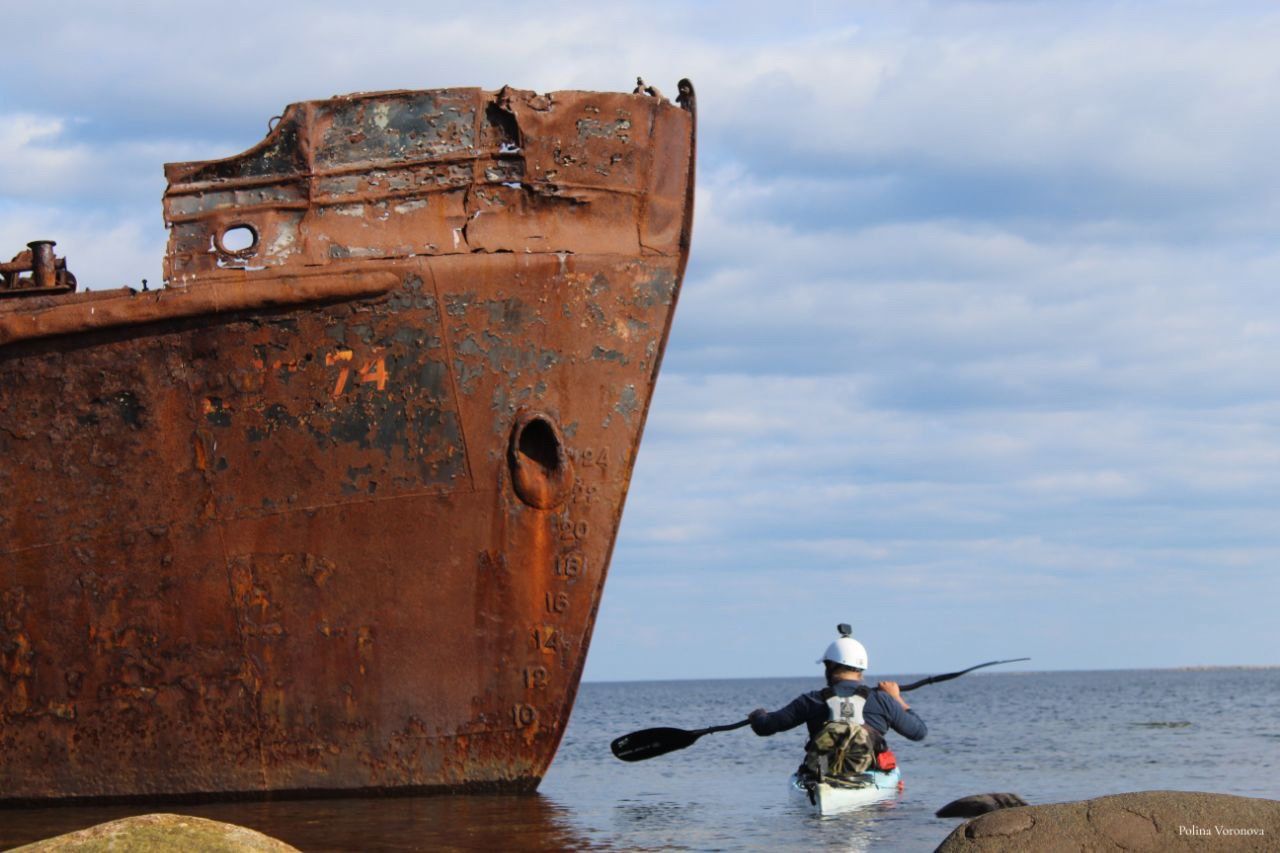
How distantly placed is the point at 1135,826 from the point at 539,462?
344cm

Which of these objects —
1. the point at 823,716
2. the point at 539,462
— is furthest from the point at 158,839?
the point at 823,716

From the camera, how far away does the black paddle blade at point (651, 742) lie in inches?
412

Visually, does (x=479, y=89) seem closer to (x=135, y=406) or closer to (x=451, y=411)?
(x=451, y=411)

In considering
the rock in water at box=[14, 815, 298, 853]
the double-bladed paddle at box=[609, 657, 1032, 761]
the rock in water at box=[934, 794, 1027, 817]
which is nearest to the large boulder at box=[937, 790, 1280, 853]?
the rock in water at box=[14, 815, 298, 853]

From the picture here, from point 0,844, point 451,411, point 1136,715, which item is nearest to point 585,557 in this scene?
point 451,411

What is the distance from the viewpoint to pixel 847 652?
350 inches

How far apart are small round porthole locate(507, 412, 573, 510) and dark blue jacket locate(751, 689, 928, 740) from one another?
1.92m

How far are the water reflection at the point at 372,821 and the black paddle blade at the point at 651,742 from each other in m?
2.38

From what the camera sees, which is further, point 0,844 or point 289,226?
point 289,226

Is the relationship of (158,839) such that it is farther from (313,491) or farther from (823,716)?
(823,716)

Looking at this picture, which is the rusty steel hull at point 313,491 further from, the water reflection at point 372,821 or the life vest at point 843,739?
the life vest at point 843,739

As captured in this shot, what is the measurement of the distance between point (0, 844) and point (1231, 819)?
512 centimetres

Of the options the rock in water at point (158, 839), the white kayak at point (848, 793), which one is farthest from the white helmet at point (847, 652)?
the rock in water at point (158, 839)

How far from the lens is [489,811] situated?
7.79m
